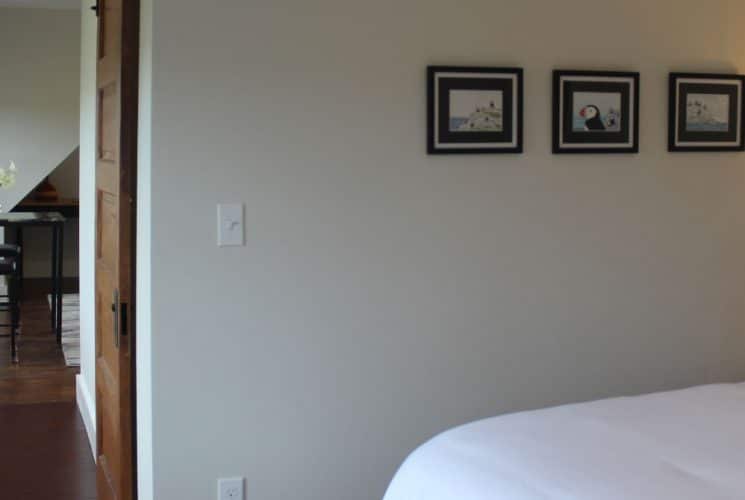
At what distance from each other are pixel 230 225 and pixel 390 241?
19.6 inches

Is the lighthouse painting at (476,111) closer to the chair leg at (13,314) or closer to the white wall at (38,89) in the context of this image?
the chair leg at (13,314)

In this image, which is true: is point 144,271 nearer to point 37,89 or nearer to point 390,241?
point 390,241

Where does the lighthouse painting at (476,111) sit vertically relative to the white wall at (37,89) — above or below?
below

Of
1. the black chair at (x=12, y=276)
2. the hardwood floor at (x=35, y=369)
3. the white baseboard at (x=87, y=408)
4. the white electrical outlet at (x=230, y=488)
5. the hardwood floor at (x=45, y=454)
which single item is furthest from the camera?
the black chair at (x=12, y=276)

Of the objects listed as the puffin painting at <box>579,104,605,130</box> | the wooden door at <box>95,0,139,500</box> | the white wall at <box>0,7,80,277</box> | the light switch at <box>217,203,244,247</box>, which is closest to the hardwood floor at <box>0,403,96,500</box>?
the wooden door at <box>95,0,139,500</box>

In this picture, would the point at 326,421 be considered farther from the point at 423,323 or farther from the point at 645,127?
the point at 645,127

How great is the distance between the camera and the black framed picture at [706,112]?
3145mm

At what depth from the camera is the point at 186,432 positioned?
8.68 feet

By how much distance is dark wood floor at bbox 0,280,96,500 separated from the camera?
3.83 m

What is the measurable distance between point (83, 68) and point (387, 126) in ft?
8.41

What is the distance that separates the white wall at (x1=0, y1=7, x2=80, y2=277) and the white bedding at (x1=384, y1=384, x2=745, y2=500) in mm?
7703

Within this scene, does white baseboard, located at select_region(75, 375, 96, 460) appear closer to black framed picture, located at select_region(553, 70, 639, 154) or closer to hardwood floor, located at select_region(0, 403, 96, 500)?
hardwood floor, located at select_region(0, 403, 96, 500)

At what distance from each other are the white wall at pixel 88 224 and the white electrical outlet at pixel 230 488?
153cm

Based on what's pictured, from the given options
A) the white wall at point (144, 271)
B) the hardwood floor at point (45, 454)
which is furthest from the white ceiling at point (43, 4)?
the white wall at point (144, 271)
